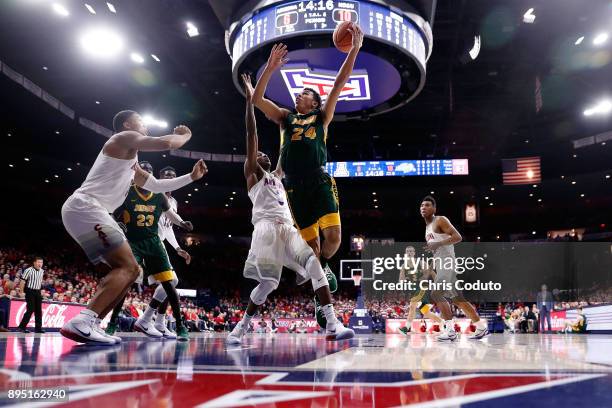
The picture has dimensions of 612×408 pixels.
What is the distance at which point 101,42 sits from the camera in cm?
1284

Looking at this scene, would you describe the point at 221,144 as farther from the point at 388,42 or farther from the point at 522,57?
the point at 388,42

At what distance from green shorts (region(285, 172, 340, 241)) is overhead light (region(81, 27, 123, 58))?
10.7 metres

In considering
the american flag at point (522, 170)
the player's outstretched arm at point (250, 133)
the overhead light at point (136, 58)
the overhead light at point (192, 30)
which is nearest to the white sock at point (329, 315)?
the player's outstretched arm at point (250, 133)

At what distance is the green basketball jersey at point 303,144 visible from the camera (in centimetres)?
403

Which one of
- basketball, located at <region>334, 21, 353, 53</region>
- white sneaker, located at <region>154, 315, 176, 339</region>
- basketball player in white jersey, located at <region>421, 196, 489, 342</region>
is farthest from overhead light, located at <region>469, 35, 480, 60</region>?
white sneaker, located at <region>154, 315, 176, 339</region>

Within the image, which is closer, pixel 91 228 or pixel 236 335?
pixel 91 228

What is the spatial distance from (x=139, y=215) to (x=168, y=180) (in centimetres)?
148

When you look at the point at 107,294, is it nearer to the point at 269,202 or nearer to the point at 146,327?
the point at 269,202

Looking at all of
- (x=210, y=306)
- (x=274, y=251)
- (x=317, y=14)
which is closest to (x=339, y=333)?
(x=274, y=251)

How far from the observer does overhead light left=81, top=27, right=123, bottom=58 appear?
41.0ft

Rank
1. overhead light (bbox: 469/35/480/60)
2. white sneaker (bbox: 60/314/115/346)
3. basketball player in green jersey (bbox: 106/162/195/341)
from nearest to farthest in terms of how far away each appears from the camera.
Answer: white sneaker (bbox: 60/314/115/346) < basketball player in green jersey (bbox: 106/162/195/341) < overhead light (bbox: 469/35/480/60)

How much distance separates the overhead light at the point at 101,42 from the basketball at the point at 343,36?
10.2 m

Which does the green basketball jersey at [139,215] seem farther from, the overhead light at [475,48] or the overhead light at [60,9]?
the overhead light at [475,48]

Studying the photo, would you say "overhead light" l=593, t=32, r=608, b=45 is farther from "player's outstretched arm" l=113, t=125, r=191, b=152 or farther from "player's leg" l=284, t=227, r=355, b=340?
"player's outstretched arm" l=113, t=125, r=191, b=152
